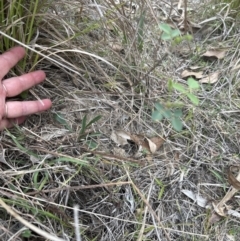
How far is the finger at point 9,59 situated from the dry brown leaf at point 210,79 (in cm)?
59

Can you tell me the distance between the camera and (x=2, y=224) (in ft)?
3.19

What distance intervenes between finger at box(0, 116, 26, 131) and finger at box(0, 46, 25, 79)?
0.36 feet

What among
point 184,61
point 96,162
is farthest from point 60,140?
point 184,61

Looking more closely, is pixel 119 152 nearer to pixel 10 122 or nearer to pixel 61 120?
pixel 61 120

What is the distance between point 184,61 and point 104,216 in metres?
0.67

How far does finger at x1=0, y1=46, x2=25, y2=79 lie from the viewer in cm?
110

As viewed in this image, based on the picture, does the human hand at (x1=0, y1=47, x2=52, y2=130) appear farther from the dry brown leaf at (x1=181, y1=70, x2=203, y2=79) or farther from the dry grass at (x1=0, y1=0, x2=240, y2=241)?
the dry brown leaf at (x1=181, y1=70, x2=203, y2=79)

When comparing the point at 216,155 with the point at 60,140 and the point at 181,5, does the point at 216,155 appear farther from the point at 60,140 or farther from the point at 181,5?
the point at 181,5

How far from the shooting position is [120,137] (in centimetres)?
119

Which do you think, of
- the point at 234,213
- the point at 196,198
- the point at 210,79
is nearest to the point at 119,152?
the point at 196,198

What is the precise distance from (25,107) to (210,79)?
2.00 feet

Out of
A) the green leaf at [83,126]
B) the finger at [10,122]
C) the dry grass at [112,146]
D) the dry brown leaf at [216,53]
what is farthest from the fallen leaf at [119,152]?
the dry brown leaf at [216,53]

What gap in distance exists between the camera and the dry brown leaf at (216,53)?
1483 mm

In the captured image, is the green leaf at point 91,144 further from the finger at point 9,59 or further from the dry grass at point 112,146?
the finger at point 9,59
